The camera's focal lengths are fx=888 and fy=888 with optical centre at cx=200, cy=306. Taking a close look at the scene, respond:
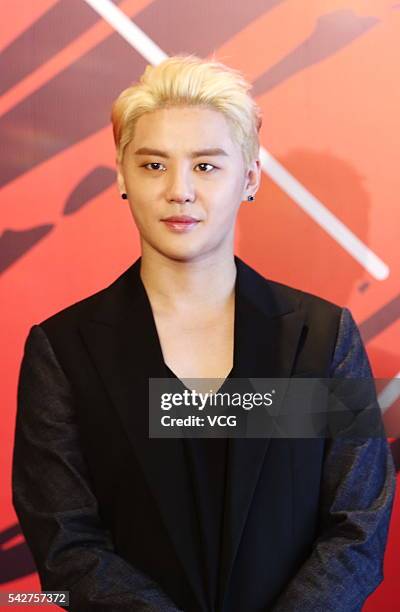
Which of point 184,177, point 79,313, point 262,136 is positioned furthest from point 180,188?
point 262,136

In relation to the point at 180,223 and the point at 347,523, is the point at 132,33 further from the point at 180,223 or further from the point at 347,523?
the point at 347,523

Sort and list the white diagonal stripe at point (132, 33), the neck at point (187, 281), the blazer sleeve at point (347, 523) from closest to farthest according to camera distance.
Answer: the blazer sleeve at point (347, 523) → the neck at point (187, 281) → the white diagonal stripe at point (132, 33)

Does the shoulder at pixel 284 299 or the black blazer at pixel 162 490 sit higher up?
the shoulder at pixel 284 299

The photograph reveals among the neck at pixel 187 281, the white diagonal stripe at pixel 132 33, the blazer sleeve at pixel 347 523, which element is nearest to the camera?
the blazer sleeve at pixel 347 523

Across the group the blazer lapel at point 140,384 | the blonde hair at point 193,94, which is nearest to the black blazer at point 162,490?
the blazer lapel at point 140,384

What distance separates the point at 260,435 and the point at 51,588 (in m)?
0.48

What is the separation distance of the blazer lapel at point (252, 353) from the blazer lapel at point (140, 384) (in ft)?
0.25

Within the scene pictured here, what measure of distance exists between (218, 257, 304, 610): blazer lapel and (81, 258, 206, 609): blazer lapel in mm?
77

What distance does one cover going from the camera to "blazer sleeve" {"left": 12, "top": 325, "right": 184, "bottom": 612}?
156 centimetres

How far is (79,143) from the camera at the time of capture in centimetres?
198

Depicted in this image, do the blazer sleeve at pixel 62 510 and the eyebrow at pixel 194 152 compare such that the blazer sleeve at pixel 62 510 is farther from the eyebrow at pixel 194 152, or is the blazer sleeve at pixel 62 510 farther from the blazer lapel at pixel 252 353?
the eyebrow at pixel 194 152

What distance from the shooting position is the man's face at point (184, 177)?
63.2 inches

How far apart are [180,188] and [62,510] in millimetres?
616

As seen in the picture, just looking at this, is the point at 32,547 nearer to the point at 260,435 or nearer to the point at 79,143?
the point at 260,435
